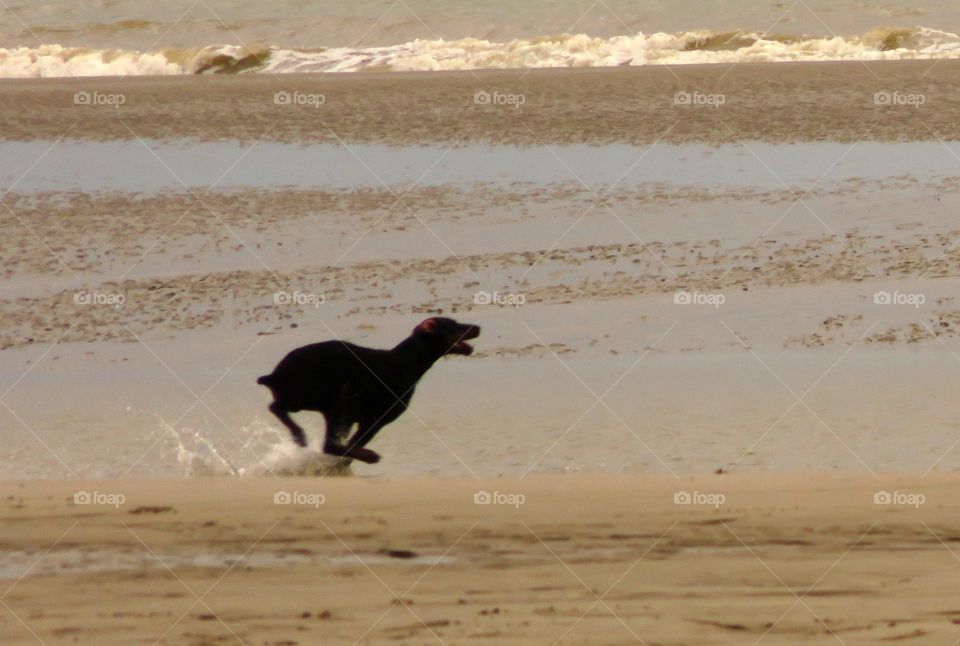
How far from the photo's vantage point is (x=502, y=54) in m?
28.7

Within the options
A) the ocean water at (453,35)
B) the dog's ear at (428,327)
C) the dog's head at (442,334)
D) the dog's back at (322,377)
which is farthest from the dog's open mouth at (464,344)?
the ocean water at (453,35)

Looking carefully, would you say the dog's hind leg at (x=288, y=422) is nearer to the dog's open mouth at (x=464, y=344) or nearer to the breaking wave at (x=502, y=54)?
the dog's open mouth at (x=464, y=344)

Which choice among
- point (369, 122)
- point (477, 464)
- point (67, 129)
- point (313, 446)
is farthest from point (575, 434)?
point (67, 129)

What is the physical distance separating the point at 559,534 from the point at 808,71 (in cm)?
1800

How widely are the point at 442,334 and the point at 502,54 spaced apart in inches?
842

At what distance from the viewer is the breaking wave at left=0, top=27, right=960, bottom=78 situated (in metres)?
27.0

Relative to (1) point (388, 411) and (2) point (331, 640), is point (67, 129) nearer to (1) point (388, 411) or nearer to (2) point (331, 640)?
(1) point (388, 411)

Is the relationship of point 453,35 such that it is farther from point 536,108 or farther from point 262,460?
point 262,460

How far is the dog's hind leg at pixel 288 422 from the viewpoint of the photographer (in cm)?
757

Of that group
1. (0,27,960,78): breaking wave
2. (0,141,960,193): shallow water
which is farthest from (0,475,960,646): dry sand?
(0,27,960,78): breaking wave

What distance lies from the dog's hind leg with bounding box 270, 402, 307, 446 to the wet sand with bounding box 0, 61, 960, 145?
9.70 m

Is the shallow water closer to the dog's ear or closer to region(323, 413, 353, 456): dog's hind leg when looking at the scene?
the dog's ear

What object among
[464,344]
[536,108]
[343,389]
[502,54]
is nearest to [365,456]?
[343,389]

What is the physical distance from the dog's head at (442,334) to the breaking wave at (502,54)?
1894cm
